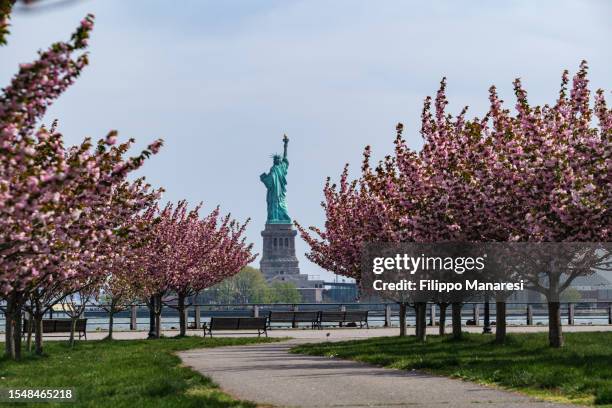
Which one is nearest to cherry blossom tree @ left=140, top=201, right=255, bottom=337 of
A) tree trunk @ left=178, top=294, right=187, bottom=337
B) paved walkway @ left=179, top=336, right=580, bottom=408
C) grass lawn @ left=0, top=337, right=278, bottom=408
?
tree trunk @ left=178, top=294, right=187, bottom=337

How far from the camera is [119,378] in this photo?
20.5 meters

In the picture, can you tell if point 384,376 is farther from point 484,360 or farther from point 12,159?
point 12,159

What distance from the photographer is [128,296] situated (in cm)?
4356

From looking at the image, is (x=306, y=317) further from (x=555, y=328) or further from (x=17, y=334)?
(x=555, y=328)

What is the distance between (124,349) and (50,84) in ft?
74.1

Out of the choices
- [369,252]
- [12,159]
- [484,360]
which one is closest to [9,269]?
[12,159]

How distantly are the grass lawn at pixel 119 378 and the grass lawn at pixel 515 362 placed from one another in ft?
15.5

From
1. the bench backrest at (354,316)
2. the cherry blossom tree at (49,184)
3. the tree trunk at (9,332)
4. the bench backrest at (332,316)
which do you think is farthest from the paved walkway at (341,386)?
the bench backrest at (354,316)

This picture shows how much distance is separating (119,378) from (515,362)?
8102 millimetres

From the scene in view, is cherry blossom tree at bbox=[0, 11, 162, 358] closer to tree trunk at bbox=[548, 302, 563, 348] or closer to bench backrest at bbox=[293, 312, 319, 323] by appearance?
tree trunk at bbox=[548, 302, 563, 348]

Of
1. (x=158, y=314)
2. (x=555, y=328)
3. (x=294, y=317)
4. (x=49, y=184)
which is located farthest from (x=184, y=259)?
(x=49, y=184)

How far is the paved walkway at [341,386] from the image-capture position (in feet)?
50.5

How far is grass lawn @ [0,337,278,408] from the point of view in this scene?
52.2ft

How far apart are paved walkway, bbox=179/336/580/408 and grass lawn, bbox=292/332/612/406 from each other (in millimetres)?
616
